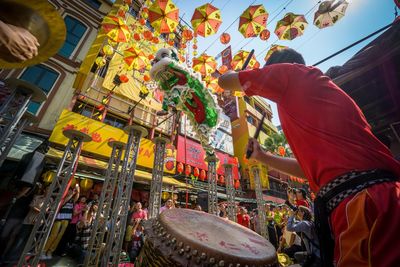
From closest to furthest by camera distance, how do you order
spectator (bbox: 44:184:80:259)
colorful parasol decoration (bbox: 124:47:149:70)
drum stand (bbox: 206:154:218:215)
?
spectator (bbox: 44:184:80:259) → drum stand (bbox: 206:154:218:215) → colorful parasol decoration (bbox: 124:47:149:70)

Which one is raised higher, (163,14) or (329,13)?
(163,14)

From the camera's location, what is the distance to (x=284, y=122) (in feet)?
4.38

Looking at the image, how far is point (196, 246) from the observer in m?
1.32

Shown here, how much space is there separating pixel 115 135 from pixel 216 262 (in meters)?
10.5

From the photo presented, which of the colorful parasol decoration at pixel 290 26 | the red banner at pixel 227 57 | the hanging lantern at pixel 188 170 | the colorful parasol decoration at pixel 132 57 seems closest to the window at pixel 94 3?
the colorful parasol decoration at pixel 132 57

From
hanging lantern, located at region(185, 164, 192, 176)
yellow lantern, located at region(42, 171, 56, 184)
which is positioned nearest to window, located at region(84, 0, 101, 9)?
yellow lantern, located at region(42, 171, 56, 184)

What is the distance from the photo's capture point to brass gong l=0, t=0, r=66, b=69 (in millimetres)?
1245

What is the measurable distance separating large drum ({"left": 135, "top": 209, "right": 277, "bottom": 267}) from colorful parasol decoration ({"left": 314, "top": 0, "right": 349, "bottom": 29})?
7542 mm

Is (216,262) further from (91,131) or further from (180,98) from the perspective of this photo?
(91,131)

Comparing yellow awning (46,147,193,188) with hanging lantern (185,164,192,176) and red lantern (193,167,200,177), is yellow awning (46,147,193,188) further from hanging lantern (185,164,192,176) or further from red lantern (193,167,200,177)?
red lantern (193,167,200,177)

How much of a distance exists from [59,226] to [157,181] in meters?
3.28

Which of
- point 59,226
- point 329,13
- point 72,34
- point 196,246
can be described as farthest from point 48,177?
point 329,13

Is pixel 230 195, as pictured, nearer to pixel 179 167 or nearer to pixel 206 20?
pixel 179 167

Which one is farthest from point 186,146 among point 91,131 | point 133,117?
point 91,131
